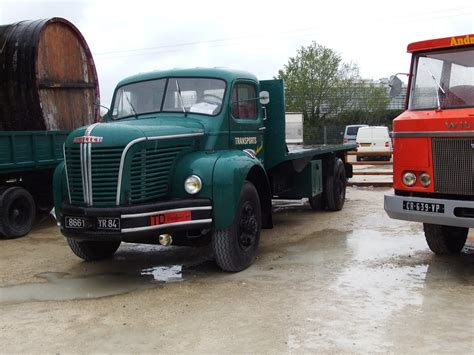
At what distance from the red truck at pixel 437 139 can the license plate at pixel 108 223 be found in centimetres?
265

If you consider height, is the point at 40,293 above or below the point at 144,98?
below

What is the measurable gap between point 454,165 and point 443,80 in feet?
3.24

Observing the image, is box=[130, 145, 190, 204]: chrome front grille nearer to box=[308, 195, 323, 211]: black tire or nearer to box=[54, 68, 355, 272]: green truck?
box=[54, 68, 355, 272]: green truck

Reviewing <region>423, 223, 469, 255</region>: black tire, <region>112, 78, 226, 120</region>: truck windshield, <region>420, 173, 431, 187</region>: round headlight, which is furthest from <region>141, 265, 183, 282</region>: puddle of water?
<region>423, 223, 469, 255</region>: black tire

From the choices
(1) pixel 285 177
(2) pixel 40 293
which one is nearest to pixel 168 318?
(2) pixel 40 293

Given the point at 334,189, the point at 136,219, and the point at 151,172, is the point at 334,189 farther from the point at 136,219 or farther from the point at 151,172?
the point at 136,219

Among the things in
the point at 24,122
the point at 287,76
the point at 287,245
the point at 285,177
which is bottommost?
the point at 287,245

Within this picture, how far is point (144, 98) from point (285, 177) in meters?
2.89

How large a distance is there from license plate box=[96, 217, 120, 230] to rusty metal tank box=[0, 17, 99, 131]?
15.7 ft

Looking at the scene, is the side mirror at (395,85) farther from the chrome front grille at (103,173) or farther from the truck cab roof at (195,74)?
the chrome front grille at (103,173)

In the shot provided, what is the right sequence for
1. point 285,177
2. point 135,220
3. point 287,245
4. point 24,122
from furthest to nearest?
1. point 24,122
2. point 285,177
3. point 287,245
4. point 135,220

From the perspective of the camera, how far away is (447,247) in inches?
255

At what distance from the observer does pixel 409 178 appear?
18.5ft

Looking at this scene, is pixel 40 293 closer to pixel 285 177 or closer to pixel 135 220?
pixel 135 220
